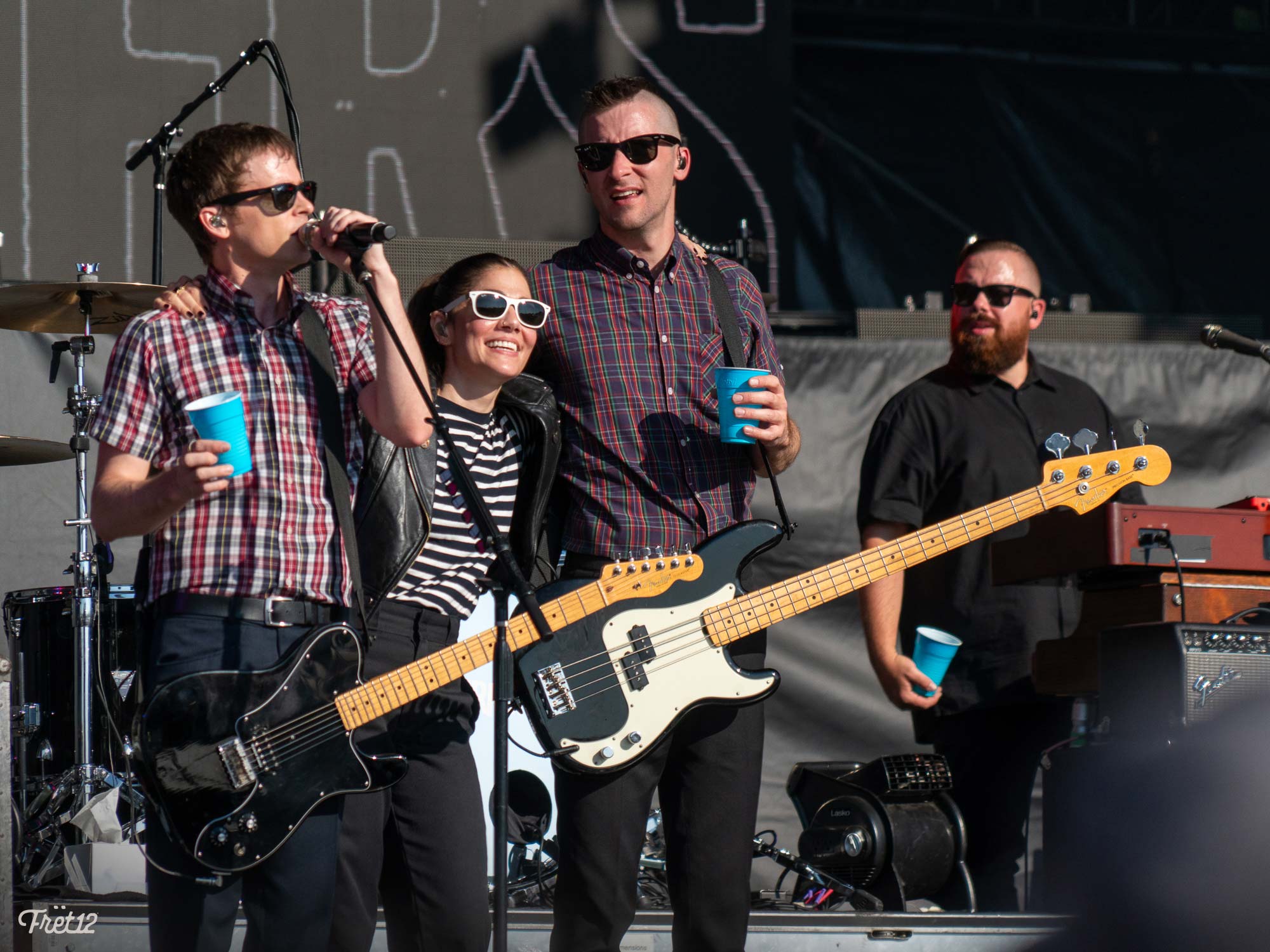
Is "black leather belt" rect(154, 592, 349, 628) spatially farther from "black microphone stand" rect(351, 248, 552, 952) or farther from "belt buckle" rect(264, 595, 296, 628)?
"black microphone stand" rect(351, 248, 552, 952)

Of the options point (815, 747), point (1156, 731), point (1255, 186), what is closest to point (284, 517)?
point (1156, 731)

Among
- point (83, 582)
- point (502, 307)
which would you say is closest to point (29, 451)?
point (83, 582)

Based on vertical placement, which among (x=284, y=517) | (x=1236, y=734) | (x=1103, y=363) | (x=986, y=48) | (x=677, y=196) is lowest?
(x=1236, y=734)

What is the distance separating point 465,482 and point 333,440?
0.29m

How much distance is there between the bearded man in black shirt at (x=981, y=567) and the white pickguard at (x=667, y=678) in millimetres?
1285

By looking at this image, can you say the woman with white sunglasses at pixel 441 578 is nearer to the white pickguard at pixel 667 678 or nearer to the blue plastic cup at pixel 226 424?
the white pickguard at pixel 667 678

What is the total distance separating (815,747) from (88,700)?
9.39 ft

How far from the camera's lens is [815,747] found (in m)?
6.20

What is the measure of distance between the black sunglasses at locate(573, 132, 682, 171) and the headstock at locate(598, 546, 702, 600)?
3.16 feet

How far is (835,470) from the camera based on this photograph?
21.0 feet

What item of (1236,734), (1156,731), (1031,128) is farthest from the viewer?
(1031,128)

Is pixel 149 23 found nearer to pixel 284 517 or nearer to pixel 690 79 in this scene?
pixel 690 79

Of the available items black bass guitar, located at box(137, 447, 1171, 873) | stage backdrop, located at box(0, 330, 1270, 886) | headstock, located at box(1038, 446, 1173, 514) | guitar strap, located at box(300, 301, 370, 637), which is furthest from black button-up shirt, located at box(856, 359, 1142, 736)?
guitar strap, located at box(300, 301, 370, 637)

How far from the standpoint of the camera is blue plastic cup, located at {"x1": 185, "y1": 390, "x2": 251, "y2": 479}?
257cm
